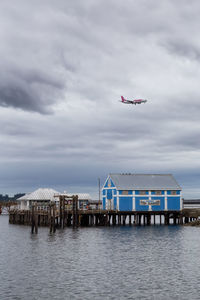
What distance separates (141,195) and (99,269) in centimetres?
4844

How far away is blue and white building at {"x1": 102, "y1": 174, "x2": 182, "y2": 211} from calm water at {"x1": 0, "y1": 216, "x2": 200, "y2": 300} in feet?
89.6

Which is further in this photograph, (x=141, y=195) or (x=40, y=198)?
(x=40, y=198)

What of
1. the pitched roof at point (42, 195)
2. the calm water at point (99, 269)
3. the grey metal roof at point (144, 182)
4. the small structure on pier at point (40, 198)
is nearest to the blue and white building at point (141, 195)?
the grey metal roof at point (144, 182)

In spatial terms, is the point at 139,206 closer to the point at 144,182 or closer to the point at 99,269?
the point at 144,182

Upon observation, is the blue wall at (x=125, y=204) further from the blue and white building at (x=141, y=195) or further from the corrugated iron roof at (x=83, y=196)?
the corrugated iron roof at (x=83, y=196)

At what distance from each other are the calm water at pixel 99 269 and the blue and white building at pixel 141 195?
2730 cm

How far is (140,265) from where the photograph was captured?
3622cm

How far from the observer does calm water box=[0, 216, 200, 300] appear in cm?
2648

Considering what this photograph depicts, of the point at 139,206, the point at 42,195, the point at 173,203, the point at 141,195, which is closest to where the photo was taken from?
the point at 139,206

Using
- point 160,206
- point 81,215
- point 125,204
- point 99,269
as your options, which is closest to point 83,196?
point 81,215

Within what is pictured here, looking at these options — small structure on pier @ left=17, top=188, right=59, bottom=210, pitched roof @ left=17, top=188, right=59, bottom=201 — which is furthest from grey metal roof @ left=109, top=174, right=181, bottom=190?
pitched roof @ left=17, top=188, right=59, bottom=201

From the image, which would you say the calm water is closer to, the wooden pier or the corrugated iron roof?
the wooden pier

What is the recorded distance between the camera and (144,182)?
85250 millimetres

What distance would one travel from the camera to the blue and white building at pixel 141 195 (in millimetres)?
81688
